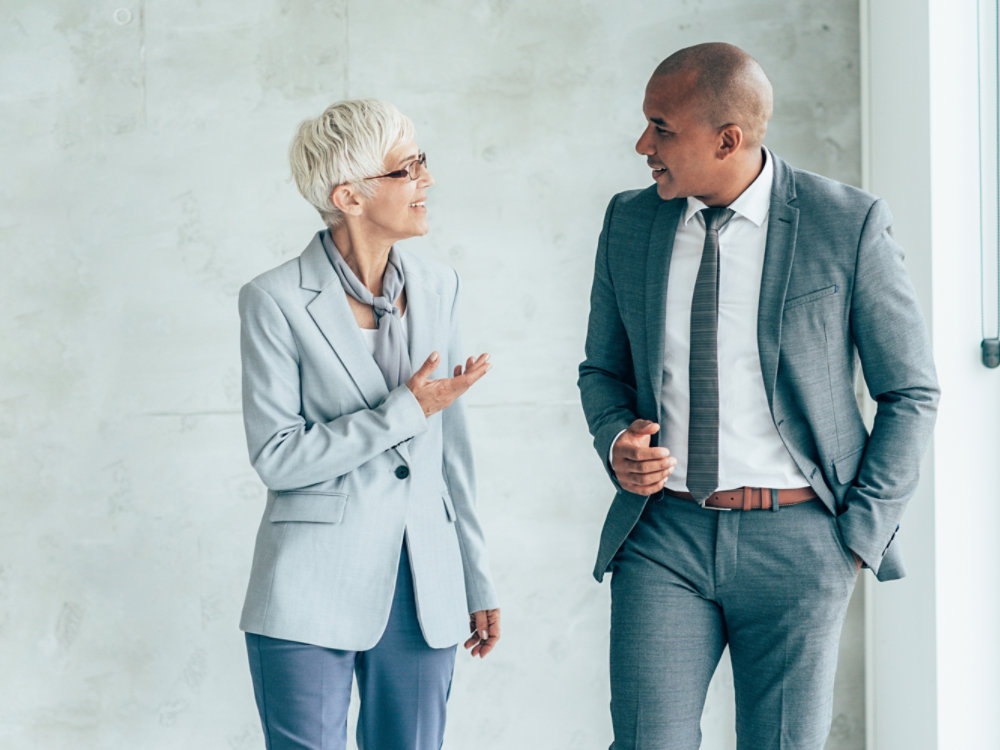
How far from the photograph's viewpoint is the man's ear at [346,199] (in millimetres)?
1874

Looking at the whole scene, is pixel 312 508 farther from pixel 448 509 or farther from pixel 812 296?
pixel 812 296

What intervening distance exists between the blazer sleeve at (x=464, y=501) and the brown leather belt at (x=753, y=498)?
0.54 metres

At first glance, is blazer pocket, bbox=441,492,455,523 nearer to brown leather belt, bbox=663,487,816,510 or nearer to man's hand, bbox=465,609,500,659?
man's hand, bbox=465,609,500,659

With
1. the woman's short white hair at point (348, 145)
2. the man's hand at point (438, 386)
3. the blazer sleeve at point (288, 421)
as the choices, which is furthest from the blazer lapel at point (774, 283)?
the woman's short white hair at point (348, 145)

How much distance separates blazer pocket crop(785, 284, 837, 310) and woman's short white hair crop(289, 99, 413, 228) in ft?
2.63

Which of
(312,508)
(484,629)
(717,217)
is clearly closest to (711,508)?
(717,217)

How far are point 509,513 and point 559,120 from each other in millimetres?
1164

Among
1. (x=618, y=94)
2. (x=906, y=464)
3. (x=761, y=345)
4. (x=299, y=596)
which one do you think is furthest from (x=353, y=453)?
(x=618, y=94)

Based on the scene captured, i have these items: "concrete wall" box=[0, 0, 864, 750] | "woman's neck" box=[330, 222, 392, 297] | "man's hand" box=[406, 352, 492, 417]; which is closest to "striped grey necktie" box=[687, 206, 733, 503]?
"man's hand" box=[406, 352, 492, 417]

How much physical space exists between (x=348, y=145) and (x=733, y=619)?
111cm

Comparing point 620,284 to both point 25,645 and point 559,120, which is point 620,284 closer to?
point 559,120

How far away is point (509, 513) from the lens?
2.93m

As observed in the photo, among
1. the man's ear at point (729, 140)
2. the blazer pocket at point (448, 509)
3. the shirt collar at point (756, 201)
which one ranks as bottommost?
the blazer pocket at point (448, 509)

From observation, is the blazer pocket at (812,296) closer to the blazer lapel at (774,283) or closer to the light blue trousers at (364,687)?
the blazer lapel at (774,283)
